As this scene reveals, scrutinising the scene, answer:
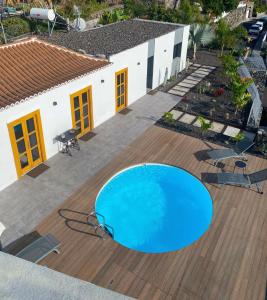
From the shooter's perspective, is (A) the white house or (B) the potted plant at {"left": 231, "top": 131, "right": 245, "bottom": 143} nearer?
(A) the white house

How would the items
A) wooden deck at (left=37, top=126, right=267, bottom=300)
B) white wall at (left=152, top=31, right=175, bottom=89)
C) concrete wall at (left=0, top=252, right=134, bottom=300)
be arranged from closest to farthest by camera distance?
concrete wall at (left=0, top=252, right=134, bottom=300), wooden deck at (left=37, top=126, right=267, bottom=300), white wall at (left=152, top=31, right=175, bottom=89)

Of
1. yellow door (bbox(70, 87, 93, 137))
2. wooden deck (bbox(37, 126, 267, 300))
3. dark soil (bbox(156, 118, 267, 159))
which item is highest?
yellow door (bbox(70, 87, 93, 137))

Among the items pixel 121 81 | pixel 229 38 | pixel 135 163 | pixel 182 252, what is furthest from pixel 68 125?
pixel 229 38

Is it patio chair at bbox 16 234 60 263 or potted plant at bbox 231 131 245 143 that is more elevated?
potted plant at bbox 231 131 245 143

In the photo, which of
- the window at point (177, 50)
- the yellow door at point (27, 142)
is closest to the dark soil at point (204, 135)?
the yellow door at point (27, 142)

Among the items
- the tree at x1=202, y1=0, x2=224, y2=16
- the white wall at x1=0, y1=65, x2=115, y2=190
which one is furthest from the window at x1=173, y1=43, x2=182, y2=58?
the tree at x1=202, y1=0, x2=224, y2=16

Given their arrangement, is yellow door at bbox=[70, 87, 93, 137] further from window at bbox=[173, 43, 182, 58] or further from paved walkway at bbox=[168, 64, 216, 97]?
window at bbox=[173, 43, 182, 58]
